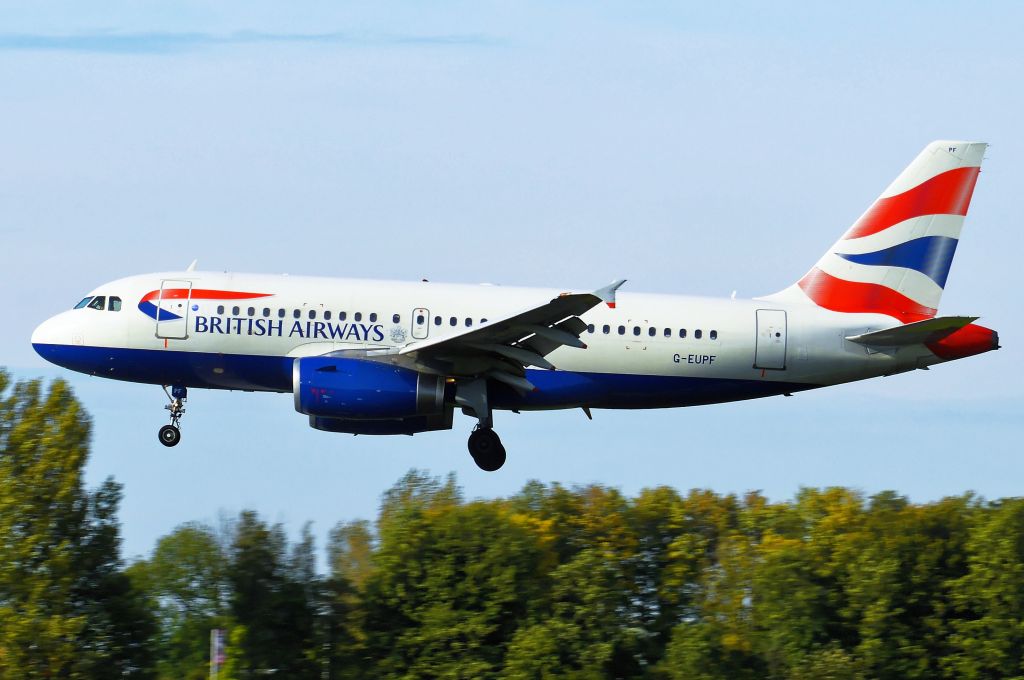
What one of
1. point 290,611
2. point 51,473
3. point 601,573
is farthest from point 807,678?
point 51,473

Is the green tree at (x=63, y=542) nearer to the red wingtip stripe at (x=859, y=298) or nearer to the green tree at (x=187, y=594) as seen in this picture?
the green tree at (x=187, y=594)

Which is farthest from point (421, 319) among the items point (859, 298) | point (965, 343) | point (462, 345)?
point (965, 343)

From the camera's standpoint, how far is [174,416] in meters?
37.0

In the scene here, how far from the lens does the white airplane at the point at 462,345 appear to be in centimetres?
3428

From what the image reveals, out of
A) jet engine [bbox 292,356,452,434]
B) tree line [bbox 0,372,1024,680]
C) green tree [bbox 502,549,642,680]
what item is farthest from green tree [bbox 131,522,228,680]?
jet engine [bbox 292,356,452,434]

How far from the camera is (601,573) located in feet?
184

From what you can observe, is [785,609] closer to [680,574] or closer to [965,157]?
[680,574]

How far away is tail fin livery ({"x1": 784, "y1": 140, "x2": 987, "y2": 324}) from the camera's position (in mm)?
37719

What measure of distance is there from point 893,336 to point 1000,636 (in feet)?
78.8

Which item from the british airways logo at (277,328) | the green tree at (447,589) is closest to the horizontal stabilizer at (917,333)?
the british airways logo at (277,328)

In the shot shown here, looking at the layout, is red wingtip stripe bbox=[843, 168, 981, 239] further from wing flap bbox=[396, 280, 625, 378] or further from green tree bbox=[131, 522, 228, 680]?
green tree bbox=[131, 522, 228, 680]

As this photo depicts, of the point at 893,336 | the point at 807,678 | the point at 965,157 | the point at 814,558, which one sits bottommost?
the point at 807,678

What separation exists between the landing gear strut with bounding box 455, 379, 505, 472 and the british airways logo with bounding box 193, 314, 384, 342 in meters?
2.56

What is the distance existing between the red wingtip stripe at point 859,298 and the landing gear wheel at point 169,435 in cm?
1618
